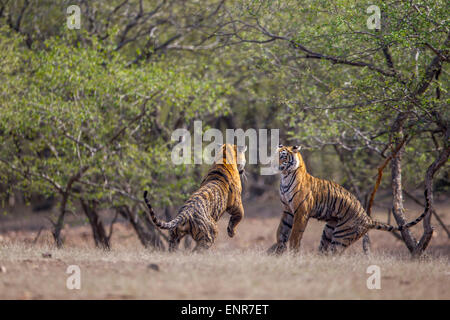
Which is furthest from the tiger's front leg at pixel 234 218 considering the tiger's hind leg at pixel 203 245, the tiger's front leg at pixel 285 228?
the tiger's hind leg at pixel 203 245

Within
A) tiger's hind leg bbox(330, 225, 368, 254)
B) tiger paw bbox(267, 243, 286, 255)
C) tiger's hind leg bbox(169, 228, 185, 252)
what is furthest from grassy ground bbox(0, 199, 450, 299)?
tiger paw bbox(267, 243, 286, 255)

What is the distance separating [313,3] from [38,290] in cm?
748

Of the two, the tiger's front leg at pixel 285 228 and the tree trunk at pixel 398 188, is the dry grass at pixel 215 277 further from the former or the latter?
the tree trunk at pixel 398 188

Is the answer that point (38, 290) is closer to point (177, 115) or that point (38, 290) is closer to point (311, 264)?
point (311, 264)

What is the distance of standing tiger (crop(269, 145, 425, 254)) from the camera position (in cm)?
937

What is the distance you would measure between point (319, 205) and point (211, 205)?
183 centimetres

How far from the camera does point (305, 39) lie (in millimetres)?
10875

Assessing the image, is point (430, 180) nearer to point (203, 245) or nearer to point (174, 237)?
point (203, 245)

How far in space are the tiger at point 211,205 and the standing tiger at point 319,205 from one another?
910 mm

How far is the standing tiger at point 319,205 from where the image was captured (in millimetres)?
9367

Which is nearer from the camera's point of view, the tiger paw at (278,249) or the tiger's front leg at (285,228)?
the tiger paw at (278,249)

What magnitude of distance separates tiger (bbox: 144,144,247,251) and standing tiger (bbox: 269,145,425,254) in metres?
→ 0.91
